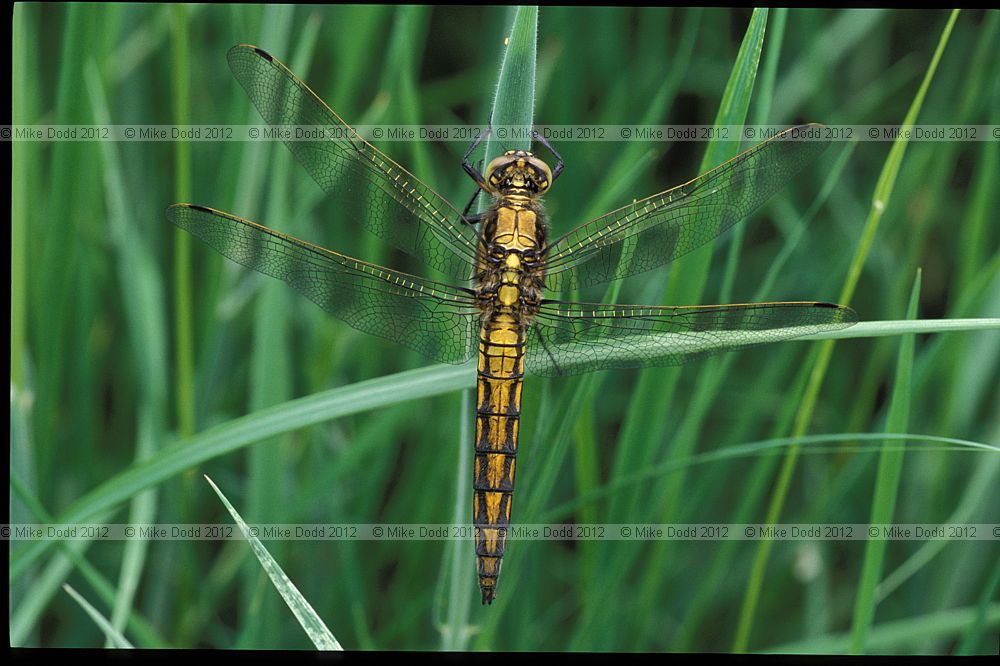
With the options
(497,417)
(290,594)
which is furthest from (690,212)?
(290,594)

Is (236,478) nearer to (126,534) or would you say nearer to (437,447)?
(126,534)

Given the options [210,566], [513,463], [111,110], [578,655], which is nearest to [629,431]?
[513,463]

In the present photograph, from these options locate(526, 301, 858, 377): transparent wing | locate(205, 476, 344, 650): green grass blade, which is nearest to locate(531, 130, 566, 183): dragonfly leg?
locate(526, 301, 858, 377): transparent wing

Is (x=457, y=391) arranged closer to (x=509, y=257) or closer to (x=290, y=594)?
(x=509, y=257)

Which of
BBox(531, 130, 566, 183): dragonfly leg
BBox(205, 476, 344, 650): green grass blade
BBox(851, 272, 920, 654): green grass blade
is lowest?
BBox(205, 476, 344, 650): green grass blade

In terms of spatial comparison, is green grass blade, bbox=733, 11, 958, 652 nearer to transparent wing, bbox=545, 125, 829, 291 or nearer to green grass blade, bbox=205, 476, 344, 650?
transparent wing, bbox=545, 125, 829, 291

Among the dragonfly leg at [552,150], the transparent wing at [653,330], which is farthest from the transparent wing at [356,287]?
the dragonfly leg at [552,150]
